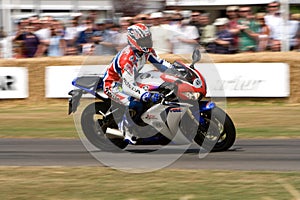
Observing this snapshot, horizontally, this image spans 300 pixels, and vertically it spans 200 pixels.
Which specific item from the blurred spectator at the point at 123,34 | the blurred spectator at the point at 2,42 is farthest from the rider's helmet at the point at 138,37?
the blurred spectator at the point at 2,42

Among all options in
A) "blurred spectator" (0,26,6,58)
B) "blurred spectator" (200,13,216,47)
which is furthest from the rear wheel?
"blurred spectator" (0,26,6,58)

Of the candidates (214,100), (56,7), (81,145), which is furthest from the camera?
(56,7)

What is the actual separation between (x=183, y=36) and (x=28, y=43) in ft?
12.8

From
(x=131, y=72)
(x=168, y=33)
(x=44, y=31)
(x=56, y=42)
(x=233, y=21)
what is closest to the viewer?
(x=131, y=72)

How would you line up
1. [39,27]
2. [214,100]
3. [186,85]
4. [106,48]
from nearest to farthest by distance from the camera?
[186,85] → [214,100] → [106,48] → [39,27]

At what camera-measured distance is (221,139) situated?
8.95 m

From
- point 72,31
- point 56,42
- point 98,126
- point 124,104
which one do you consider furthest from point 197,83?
point 56,42

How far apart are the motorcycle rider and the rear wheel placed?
0.26m

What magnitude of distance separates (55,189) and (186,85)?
96.2 inches

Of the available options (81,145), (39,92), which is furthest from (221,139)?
(39,92)

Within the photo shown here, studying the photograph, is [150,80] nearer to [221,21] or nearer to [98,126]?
[98,126]

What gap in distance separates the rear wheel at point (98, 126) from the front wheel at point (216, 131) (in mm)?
1200

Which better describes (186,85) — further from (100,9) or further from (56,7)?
(56,7)

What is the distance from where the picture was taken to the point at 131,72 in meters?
8.77
